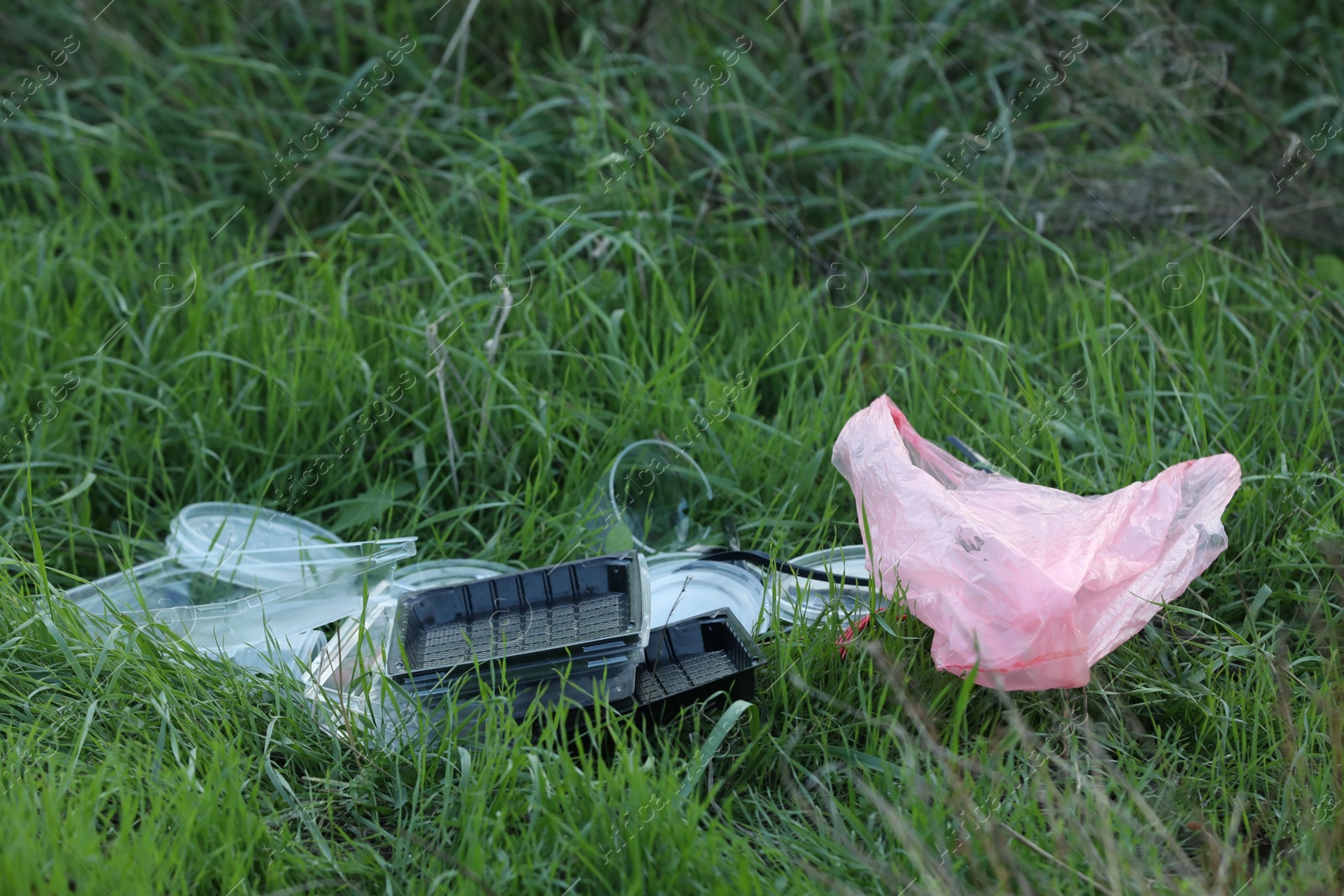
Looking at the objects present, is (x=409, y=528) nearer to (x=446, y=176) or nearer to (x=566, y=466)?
(x=566, y=466)

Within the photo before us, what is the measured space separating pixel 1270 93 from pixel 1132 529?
2.81 metres

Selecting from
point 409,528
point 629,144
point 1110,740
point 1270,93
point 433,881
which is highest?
point 629,144

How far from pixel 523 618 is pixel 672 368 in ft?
3.22

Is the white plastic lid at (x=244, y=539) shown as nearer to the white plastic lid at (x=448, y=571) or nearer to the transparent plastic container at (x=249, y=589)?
the transparent plastic container at (x=249, y=589)

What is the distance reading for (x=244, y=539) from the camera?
102 inches

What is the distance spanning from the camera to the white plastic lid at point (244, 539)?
2455 mm

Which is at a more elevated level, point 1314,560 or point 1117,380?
point 1117,380

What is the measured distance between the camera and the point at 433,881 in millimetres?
1586

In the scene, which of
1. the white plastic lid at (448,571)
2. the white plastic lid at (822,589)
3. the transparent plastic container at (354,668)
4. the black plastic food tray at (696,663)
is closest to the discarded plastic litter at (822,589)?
the white plastic lid at (822,589)

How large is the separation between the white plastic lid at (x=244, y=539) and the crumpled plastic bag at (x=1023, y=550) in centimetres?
124

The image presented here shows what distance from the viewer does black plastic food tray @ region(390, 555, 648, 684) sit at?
1948 mm

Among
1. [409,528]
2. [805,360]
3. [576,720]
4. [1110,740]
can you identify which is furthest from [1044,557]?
[409,528]

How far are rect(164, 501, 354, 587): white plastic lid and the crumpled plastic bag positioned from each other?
4.07 ft

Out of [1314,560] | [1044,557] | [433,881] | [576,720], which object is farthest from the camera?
[1314,560]
